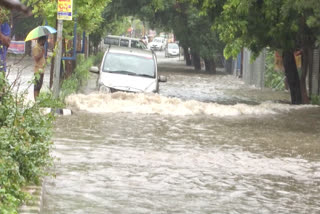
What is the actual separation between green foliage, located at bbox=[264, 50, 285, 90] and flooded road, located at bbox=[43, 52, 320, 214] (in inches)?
445

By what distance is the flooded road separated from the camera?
26.5 ft

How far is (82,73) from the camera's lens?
Result: 73.8ft

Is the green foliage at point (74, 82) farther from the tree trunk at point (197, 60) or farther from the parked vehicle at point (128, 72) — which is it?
the tree trunk at point (197, 60)

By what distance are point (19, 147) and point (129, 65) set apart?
41.7 feet

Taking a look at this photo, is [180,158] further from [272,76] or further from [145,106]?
[272,76]

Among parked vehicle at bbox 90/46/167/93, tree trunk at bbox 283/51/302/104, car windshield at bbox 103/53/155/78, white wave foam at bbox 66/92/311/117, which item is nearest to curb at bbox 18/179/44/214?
white wave foam at bbox 66/92/311/117

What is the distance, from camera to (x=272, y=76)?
1255 inches

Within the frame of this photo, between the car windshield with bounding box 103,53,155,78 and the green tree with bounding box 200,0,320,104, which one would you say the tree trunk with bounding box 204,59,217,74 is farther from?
the car windshield with bounding box 103,53,155,78

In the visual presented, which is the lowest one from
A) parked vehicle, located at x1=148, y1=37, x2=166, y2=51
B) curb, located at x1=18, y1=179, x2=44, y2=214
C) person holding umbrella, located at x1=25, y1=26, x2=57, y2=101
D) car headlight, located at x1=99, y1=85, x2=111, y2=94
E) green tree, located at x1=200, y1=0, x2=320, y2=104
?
parked vehicle, located at x1=148, y1=37, x2=166, y2=51

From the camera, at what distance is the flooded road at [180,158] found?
8.06m

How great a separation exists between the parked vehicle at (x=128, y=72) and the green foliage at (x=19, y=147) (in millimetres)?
9632

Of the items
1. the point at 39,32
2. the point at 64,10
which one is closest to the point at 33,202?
the point at 64,10

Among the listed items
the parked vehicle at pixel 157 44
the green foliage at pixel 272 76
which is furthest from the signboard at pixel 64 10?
the parked vehicle at pixel 157 44

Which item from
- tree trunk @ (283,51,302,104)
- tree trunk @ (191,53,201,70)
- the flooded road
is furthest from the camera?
tree trunk @ (191,53,201,70)
